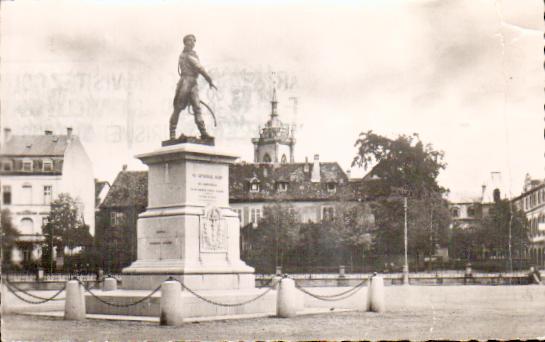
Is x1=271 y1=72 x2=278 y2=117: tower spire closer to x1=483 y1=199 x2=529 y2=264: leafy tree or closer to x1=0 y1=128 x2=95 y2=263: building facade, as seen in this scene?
x1=0 y1=128 x2=95 y2=263: building facade

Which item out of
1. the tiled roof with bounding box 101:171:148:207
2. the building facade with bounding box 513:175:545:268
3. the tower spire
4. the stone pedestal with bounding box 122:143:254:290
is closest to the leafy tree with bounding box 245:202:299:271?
the tiled roof with bounding box 101:171:148:207

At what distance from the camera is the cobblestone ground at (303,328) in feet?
45.6

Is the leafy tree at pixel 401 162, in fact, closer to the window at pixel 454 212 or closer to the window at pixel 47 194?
the window at pixel 454 212

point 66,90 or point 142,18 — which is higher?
point 142,18

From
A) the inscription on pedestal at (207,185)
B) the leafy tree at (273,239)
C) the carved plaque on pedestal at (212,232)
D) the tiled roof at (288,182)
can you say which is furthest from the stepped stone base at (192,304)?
the tiled roof at (288,182)

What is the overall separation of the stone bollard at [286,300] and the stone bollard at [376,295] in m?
2.60

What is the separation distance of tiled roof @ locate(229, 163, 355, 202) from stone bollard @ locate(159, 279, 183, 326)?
36.4m

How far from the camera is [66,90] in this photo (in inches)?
696

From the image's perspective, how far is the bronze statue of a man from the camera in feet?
59.7

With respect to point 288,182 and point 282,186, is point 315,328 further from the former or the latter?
point 282,186

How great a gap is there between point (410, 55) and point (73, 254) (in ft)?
51.4

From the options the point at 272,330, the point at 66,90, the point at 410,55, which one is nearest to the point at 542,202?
the point at 410,55

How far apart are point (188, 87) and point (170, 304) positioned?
17.1 feet

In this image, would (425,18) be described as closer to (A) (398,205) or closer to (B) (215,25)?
(B) (215,25)
